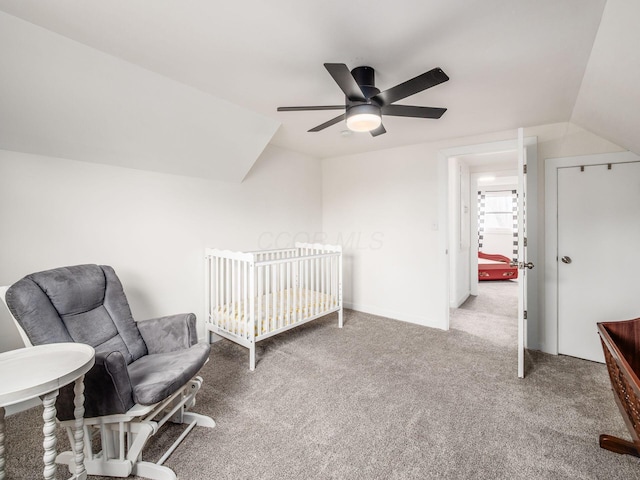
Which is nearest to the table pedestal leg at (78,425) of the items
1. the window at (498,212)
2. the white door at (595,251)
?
the white door at (595,251)

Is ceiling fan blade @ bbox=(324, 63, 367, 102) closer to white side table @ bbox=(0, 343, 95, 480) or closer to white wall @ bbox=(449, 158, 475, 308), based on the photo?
white side table @ bbox=(0, 343, 95, 480)

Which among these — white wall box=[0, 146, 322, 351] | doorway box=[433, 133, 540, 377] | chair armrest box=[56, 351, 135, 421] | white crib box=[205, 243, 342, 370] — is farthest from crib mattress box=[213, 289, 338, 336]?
doorway box=[433, 133, 540, 377]

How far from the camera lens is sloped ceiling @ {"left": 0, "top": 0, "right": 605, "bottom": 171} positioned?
1322 millimetres

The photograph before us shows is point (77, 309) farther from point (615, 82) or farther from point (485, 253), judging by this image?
point (485, 253)

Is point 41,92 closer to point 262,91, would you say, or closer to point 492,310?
point 262,91

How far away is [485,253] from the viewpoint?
689 cm

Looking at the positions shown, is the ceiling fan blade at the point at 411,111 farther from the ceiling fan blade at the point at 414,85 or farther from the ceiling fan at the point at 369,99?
the ceiling fan blade at the point at 414,85

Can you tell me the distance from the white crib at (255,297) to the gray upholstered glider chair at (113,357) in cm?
63

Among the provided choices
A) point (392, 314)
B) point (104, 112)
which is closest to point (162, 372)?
point (104, 112)

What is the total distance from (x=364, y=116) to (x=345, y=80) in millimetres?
277

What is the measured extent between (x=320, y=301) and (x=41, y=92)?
2734 millimetres

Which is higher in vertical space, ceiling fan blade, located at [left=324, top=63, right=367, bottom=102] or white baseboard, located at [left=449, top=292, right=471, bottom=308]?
ceiling fan blade, located at [left=324, top=63, right=367, bottom=102]

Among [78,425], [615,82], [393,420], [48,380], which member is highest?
[615,82]

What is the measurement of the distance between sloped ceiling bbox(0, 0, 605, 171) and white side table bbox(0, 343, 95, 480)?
5.14 feet
